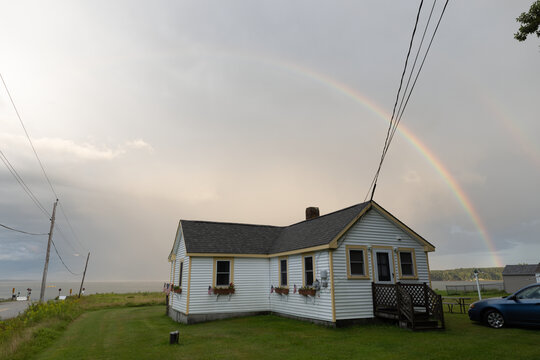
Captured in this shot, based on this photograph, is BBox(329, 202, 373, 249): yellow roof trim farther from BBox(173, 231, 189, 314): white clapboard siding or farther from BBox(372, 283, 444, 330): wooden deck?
BBox(173, 231, 189, 314): white clapboard siding

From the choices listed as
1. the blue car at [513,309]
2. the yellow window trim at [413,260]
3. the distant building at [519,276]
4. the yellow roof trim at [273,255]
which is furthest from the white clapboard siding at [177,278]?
the distant building at [519,276]

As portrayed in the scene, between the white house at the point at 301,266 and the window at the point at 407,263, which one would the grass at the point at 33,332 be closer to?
the white house at the point at 301,266

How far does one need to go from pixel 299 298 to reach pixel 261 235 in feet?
22.6

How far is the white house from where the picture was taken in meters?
15.2

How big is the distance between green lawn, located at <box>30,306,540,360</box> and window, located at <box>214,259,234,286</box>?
3.45 m

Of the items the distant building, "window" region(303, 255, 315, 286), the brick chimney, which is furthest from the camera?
the distant building

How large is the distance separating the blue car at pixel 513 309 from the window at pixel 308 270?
7244 millimetres

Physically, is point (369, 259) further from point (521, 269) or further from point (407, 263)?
point (521, 269)

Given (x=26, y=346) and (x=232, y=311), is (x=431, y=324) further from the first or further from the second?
(x=26, y=346)

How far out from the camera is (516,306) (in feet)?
41.7

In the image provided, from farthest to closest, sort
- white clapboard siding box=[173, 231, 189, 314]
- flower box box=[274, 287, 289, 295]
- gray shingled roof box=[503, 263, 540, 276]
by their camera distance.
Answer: gray shingled roof box=[503, 263, 540, 276], white clapboard siding box=[173, 231, 189, 314], flower box box=[274, 287, 289, 295]

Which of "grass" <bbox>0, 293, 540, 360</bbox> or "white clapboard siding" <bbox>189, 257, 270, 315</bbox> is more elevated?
"white clapboard siding" <bbox>189, 257, 270, 315</bbox>

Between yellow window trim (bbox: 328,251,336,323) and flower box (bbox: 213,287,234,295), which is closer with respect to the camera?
yellow window trim (bbox: 328,251,336,323)

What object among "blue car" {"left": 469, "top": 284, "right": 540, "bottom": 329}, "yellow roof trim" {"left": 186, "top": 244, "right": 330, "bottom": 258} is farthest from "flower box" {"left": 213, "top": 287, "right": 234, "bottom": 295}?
"blue car" {"left": 469, "top": 284, "right": 540, "bottom": 329}
